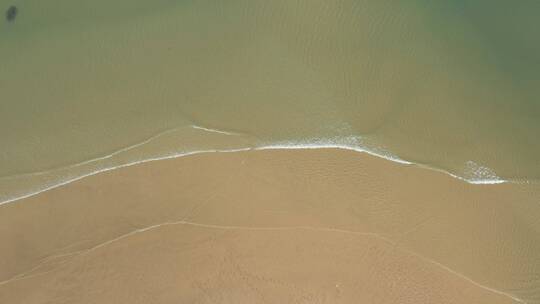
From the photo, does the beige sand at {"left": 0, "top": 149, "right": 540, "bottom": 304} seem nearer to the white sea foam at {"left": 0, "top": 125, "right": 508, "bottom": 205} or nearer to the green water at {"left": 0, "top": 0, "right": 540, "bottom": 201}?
the white sea foam at {"left": 0, "top": 125, "right": 508, "bottom": 205}

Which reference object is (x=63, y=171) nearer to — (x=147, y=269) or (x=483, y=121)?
(x=147, y=269)

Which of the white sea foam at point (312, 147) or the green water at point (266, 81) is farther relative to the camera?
the green water at point (266, 81)

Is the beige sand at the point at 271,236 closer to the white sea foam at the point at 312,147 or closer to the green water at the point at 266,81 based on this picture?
the white sea foam at the point at 312,147

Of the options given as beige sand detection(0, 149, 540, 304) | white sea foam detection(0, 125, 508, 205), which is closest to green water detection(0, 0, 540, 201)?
white sea foam detection(0, 125, 508, 205)

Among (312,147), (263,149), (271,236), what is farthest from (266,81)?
(271,236)

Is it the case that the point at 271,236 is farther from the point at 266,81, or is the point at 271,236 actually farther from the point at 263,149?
the point at 266,81

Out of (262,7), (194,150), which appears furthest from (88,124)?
(262,7)

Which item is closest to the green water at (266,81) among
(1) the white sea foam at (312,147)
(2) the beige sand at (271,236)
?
(1) the white sea foam at (312,147)
